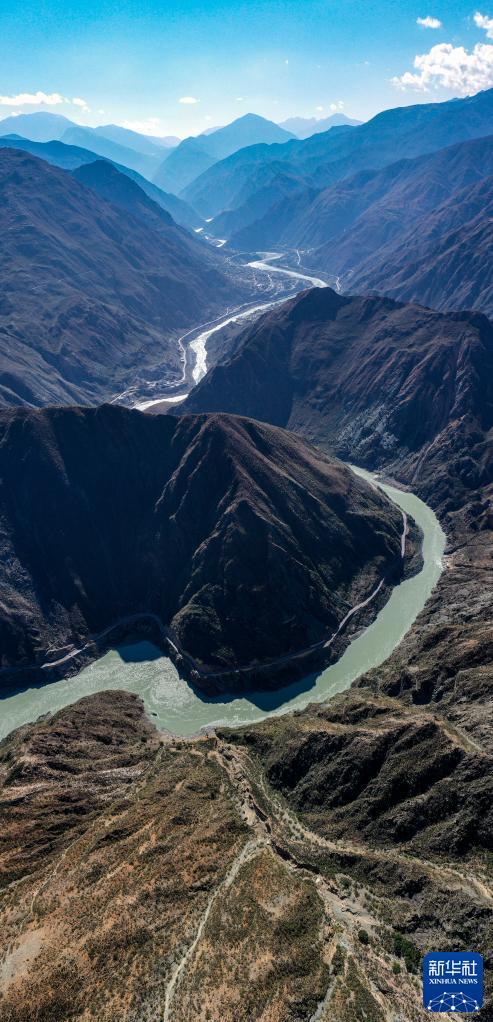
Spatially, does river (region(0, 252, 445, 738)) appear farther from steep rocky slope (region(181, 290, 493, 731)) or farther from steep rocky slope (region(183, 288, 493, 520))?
steep rocky slope (region(183, 288, 493, 520))

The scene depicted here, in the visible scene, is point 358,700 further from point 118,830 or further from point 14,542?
point 14,542

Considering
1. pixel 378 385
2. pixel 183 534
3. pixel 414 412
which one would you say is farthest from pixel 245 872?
pixel 378 385

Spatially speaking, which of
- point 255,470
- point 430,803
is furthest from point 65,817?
point 255,470

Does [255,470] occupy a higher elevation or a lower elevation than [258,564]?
higher

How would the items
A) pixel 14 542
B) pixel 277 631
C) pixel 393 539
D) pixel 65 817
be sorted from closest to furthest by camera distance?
pixel 65 817, pixel 277 631, pixel 14 542, pixel 393 539

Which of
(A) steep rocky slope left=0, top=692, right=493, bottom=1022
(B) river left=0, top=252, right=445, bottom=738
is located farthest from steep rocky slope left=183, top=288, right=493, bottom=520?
(A) steep rocky slope left=0, top=692, right=493, bottom=1022

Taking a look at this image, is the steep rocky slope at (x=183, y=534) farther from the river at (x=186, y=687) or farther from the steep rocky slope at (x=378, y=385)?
the steep rocky slope at (x=378, y=385)
